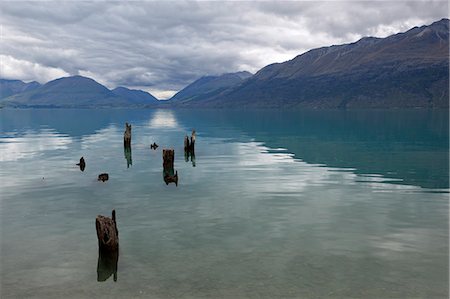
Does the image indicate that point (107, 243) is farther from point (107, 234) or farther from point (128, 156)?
A: point (128, 156)

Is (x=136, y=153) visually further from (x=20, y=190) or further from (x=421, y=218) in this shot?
(x=421, y=218)

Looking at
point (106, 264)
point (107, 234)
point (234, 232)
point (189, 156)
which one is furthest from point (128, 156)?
point (106, 264)

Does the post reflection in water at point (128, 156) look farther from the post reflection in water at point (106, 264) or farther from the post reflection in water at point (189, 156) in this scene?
the post reflection in water at point (106, 264)

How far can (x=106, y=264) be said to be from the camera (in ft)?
56.7

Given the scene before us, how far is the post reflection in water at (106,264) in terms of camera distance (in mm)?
16328

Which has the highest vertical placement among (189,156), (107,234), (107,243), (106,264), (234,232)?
(189,156)

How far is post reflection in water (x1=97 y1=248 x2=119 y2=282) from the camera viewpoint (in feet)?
53.6

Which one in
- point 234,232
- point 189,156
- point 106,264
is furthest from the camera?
point 189,156

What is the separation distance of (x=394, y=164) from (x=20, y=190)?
3851cm

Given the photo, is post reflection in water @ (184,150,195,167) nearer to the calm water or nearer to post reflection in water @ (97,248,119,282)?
the calm water

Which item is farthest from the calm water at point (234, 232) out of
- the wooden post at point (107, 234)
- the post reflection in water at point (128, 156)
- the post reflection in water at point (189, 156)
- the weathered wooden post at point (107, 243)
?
the post reflection in water at point (189, 156)

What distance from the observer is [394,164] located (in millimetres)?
→ 46094

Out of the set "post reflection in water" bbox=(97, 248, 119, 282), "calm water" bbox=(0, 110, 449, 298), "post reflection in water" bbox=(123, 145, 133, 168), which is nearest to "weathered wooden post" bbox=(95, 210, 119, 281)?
"post reflection in water" bbox=(97, 248, 119, 282)

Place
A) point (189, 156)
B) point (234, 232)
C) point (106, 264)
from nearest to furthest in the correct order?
1. point (106, 264)
2. point (234, 232)
3. point (189, 156)
